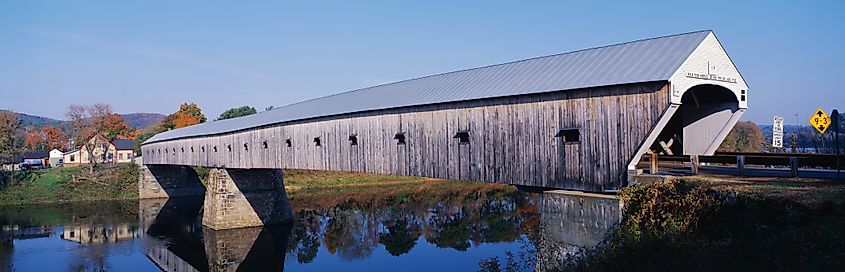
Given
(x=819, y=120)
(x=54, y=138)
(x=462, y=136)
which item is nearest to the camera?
(x=462, y=136)

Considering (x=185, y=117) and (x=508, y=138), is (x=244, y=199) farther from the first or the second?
(x=185, y=117)

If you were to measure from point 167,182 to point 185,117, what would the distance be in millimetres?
26111

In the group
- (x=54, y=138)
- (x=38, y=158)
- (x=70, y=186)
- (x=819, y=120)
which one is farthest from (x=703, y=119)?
(x=54, y=138)

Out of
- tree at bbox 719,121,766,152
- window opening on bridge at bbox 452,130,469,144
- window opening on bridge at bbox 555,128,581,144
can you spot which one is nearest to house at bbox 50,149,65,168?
window opening on bridge at bbox 452,130,469,144

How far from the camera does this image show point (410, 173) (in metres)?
13.8

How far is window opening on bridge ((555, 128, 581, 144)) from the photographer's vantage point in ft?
33.4

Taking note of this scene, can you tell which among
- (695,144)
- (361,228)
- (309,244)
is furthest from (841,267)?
(361,228)

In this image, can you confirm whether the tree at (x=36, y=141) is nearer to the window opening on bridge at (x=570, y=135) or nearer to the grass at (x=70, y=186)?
the grass at (x=70, y=186)

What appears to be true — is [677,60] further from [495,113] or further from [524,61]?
[524,61]

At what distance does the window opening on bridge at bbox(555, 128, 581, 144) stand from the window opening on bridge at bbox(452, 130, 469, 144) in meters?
2.49

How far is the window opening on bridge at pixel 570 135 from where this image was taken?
10195 mm

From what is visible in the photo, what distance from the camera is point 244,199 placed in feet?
82.2

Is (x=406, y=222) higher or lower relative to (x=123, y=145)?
lower

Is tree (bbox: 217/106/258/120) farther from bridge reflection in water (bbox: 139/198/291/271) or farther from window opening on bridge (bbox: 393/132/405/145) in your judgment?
window opening on bridge (bbox: 393/132/405/145)
